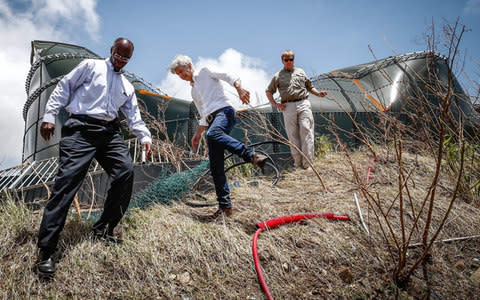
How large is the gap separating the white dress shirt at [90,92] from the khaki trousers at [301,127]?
2.65 m

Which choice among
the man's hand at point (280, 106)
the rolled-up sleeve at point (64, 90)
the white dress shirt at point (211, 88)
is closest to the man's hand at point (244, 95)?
the white dress shirt at point (211, 88)

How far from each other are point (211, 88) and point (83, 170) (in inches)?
55.9

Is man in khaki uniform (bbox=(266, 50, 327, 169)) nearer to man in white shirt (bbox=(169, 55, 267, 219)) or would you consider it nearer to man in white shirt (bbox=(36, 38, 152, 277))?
man in white shirt (bbox=(169, 55, 267, 219))

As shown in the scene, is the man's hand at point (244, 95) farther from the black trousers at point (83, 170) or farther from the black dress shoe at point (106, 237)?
the black dress shoe at point (106, 237)

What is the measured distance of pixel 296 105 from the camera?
4.45 meters

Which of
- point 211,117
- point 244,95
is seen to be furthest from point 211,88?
point 244,95

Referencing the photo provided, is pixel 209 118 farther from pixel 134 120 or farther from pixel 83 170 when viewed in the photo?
pixel 83 170

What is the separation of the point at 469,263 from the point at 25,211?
3.85 metres

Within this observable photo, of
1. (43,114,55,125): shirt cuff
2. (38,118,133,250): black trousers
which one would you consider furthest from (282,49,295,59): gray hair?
(43,114,55,125): shirt cuff

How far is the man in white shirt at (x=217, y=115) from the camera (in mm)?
2668

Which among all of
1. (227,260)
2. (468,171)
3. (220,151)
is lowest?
(227,260)

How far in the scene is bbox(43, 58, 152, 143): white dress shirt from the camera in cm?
228

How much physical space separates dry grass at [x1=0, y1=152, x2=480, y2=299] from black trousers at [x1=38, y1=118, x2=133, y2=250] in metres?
0.28

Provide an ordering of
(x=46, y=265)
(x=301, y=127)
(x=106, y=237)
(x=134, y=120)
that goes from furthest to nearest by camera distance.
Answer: (x=301, y=127) < (x=134, y=120) < (x=106, y=237) < (x=46, y=265)
